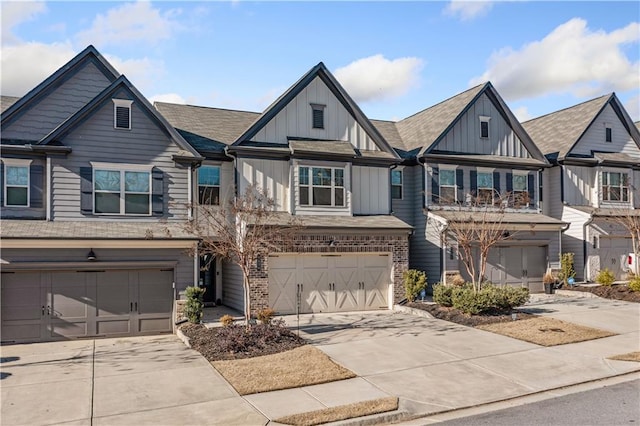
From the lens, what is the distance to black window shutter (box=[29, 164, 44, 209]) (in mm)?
17625

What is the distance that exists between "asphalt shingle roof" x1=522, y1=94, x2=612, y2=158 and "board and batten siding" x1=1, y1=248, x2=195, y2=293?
2031 cm

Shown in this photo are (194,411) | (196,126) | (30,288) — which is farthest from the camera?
(196,126)

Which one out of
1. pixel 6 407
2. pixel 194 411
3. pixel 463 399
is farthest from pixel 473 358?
pixel 6 407

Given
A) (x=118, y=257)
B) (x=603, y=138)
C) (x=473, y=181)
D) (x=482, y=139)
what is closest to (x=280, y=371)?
(x=118, y=257)

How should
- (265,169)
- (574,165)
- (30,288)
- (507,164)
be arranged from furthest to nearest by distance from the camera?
(574,165), (507,164), (265,169), (30,288)

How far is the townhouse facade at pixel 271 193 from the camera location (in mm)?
17125

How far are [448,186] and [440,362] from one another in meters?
13.2

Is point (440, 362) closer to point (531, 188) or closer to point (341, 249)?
point (341, 249)

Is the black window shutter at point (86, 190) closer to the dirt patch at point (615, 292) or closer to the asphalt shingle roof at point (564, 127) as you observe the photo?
the dirt patch at point (615, 292)

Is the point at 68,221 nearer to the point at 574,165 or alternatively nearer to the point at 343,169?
the point at 343,169

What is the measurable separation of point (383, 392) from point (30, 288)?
1194 cm

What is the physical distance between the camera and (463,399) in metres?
10.4

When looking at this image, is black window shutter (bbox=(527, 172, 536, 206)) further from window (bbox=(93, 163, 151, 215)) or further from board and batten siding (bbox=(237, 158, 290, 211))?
window (bbox=(93, 163, 151, 215))

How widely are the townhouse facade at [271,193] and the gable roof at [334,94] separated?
8 centimetres
